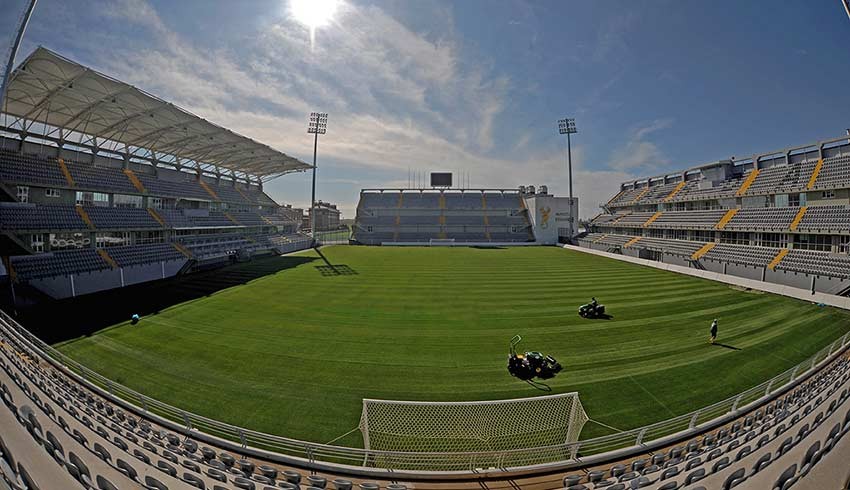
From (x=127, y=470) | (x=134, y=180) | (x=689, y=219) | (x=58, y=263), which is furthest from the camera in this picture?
(x=689, y=219)

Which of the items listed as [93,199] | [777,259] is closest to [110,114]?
[93,199]

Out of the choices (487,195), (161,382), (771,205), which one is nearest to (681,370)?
(161,382)

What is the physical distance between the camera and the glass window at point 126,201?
27.9 meters

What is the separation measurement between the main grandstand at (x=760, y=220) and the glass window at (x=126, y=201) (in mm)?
50311

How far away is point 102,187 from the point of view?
2652 cm

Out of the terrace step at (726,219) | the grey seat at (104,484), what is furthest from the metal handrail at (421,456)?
the terrace step at (726,219)

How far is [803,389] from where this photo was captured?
26.8 ft

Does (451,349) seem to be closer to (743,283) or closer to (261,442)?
(261,442)

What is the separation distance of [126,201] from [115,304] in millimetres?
15631

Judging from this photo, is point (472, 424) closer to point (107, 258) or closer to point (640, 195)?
point (107, 258)

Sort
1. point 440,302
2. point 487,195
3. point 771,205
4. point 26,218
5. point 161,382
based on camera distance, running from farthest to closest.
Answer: point 487,195 < point 771,205 < point 26,218 < point 440,302 < point 161,382

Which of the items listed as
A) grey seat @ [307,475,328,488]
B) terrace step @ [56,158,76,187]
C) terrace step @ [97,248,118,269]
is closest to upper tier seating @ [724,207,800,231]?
grey seat @ [307,475,328,488]

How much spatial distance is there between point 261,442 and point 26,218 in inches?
1020

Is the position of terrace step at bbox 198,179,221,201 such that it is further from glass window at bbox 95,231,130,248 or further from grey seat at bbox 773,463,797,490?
grey seat at bbox 773,463,797,490
